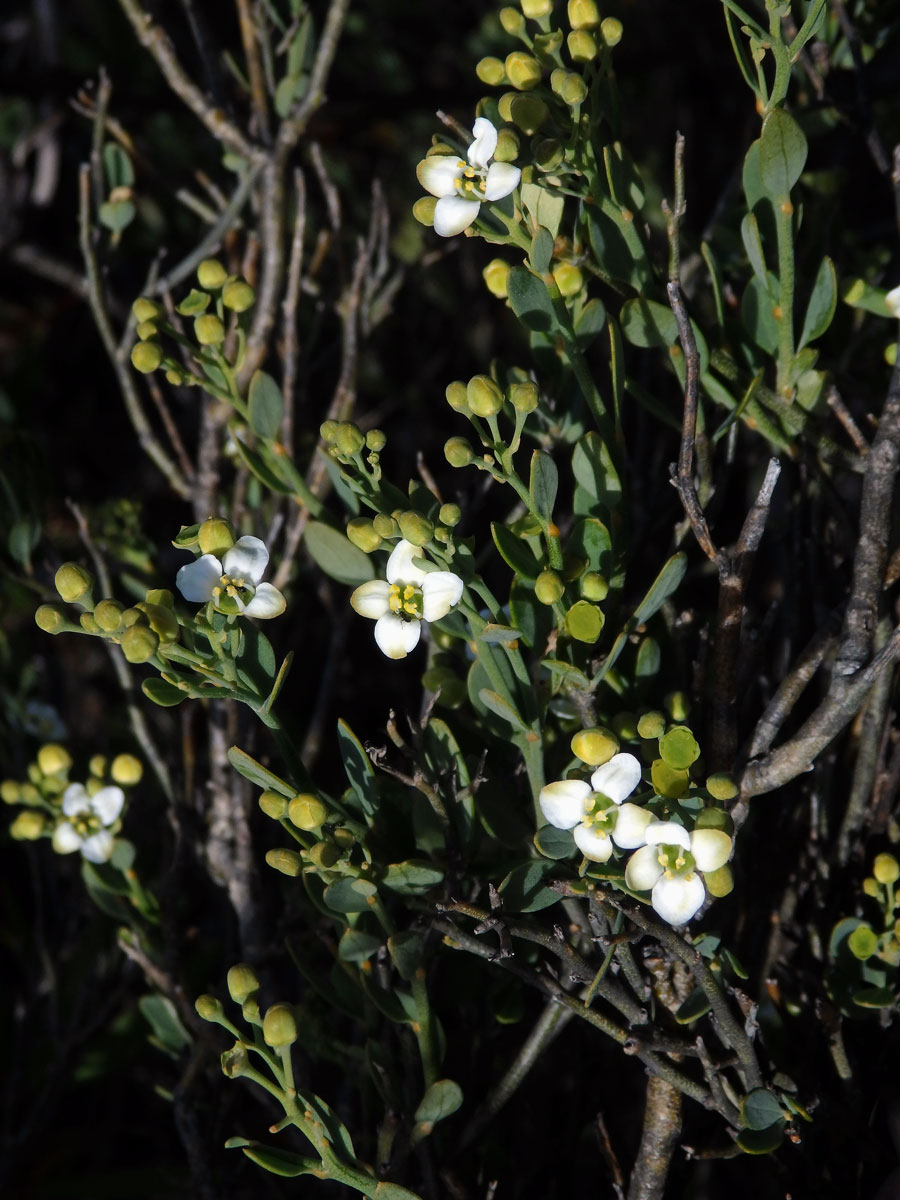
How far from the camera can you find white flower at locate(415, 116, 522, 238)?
60 centimetres

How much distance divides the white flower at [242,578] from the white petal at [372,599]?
45 mm

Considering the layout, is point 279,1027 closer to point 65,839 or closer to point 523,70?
point 65,839

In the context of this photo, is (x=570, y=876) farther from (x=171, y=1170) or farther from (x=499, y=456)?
(x=171, y=1170)

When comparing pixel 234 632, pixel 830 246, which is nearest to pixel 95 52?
pixel 830 246

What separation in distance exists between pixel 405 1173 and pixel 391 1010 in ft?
0.42

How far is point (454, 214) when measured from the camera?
0.61 m

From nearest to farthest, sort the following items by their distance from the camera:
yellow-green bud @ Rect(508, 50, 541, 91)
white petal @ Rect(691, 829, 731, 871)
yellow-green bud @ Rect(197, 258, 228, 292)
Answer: white petal @ Rect(691, 829, 731, 871) → yellow-green bud @ Rect(508, 50, 541, 91) → yellow-green bud @ Rect(197, 258, 228, 292)

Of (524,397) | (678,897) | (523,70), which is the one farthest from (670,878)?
(523,70)

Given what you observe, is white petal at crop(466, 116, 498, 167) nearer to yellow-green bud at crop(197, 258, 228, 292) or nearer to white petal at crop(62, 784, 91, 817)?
yellow-green bud at crop(197, 258, 228, 292)

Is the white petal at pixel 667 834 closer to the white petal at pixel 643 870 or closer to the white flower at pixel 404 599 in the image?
the white petal at pixel 643 870

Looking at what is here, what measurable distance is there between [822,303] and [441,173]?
27 centimetres

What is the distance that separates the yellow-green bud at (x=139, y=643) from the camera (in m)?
0.54

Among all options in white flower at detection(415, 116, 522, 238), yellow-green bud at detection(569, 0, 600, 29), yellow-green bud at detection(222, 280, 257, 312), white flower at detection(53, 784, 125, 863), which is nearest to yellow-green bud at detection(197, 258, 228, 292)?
yellow-green bud at detection(222, 280, 257, 312)

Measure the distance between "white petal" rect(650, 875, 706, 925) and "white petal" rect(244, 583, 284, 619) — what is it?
10.5 inches
